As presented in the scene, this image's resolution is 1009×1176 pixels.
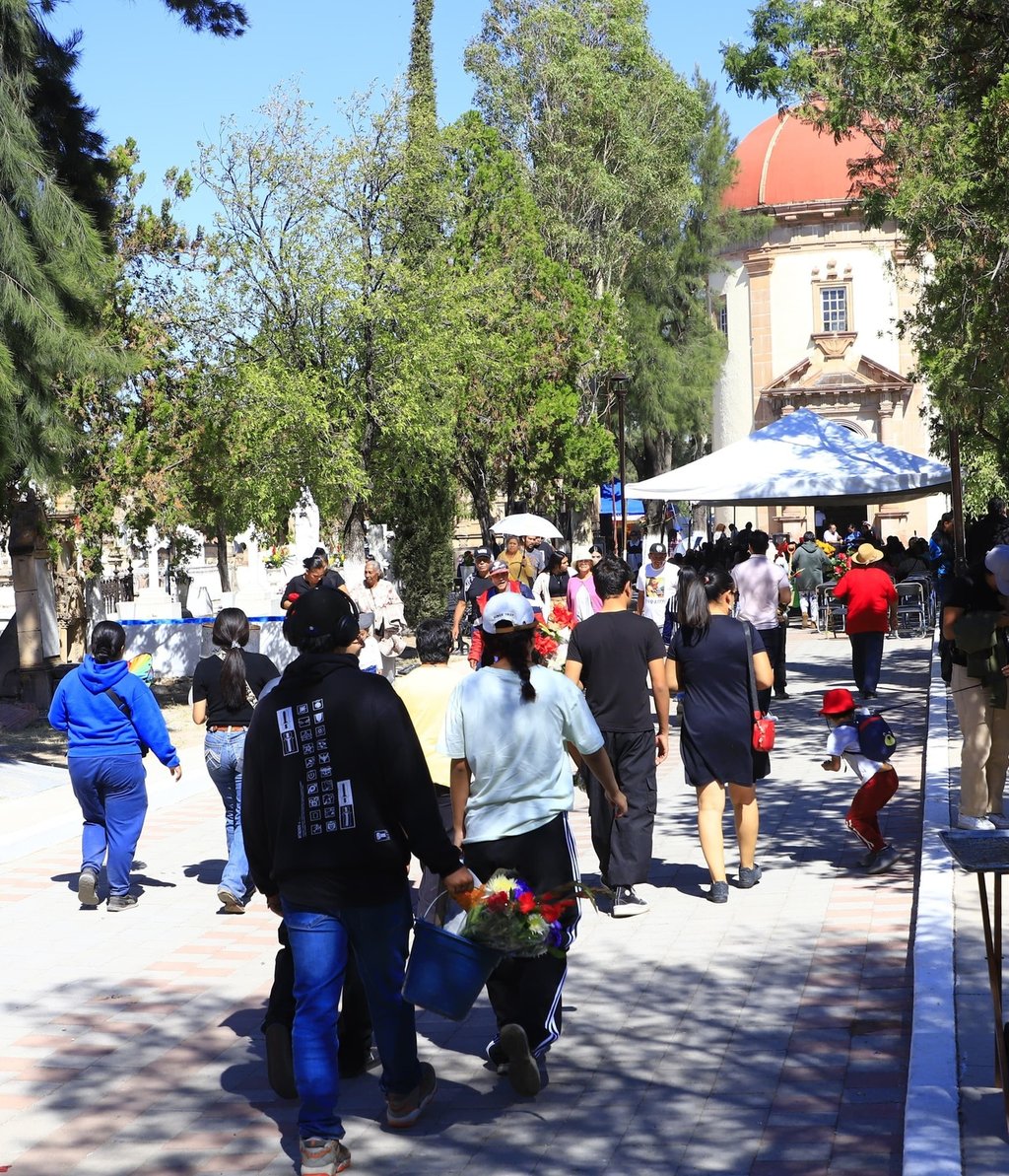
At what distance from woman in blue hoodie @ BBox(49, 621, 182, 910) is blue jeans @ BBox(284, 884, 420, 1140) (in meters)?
3.87

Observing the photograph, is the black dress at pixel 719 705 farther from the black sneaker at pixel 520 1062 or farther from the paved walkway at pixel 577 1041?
the black sneaker at pixel 520 1062

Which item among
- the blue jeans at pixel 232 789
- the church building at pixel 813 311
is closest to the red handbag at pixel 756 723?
the blue jeans at pixel 232 789

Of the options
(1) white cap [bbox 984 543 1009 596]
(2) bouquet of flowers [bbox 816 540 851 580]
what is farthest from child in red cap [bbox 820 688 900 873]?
(2) bouquet of flowers [bbox 816 540 851 580]

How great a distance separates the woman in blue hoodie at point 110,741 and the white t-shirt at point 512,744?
3297 millimetres

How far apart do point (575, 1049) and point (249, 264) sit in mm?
19097

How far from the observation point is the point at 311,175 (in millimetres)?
23562

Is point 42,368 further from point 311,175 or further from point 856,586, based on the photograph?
point 311,175

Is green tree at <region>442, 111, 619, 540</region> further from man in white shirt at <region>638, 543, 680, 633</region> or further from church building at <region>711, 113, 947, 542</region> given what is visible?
church building at <region>711, 113, 947, 542</region>

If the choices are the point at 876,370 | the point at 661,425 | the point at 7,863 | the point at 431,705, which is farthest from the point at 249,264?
the point at 876,370

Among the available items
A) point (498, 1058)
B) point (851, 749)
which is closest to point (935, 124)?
point (851, 749)

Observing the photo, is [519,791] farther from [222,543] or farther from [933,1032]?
[222,543]

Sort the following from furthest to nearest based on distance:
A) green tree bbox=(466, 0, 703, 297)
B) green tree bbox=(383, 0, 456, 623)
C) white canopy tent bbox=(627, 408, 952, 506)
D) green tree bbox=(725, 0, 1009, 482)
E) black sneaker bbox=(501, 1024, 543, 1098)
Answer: green tree bbox=(466, 0, 703, 297) < green tree bbox=(383, 0, 456, 623) < white canopy tent bbox=(627, 408, 952, 506) < green tree bbox=(725, 0, 1009, 482) < black sneaker bbox=(501, 1024, 543, 1098)

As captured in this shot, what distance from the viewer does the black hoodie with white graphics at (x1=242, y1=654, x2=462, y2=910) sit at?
469 centimetres

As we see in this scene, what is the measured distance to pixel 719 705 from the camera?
819 cm
